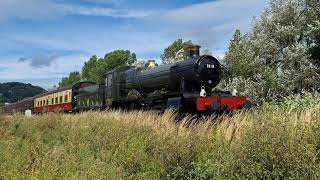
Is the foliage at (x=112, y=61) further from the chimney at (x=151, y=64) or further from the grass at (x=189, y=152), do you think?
the grass at (x=189, y=152)

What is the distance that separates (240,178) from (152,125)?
5892mm

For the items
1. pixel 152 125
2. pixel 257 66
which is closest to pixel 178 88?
pixel 152 125

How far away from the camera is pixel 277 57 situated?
87.0 feet

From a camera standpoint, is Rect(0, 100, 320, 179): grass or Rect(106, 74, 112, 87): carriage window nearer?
Rect(0, 100, 320, 179): grass

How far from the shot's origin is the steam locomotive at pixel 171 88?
16.8 m

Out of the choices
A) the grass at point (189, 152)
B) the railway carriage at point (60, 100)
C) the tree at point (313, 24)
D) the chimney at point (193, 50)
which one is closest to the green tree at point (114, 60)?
the railway carriage at point (60, 100)

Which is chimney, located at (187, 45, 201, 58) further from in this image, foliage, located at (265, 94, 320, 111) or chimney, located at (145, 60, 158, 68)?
foliage, located at (265, 94, 320, 111)

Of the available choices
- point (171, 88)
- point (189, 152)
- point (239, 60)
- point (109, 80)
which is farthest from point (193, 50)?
point (189, 152)

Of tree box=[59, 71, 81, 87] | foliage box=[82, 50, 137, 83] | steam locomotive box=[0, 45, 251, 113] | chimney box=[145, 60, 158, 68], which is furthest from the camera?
tree box=[59, 71, 81, 87]

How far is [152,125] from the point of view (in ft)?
43.7

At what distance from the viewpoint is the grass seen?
7.34m

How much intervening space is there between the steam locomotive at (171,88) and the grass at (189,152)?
3.09m

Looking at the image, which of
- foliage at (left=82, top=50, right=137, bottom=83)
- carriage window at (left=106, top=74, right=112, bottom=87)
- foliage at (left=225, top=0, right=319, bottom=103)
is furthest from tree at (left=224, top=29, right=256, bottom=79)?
foliage at (left=82, top=50, right=137, bottom=83)

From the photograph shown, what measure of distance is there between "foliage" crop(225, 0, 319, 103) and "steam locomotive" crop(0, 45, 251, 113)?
21.0 feet
